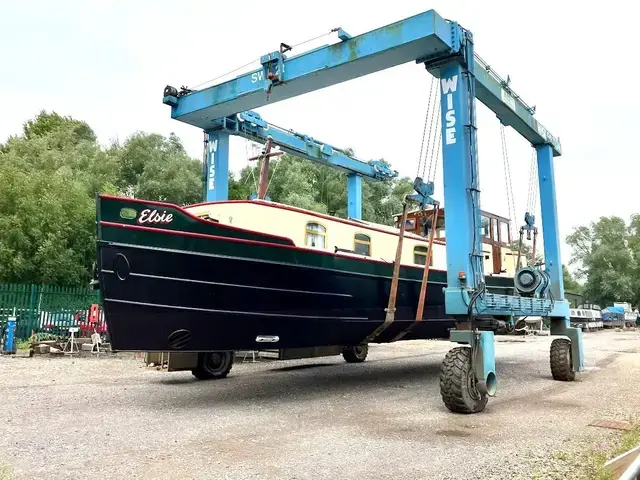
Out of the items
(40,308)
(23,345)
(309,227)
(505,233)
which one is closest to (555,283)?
(505,233)

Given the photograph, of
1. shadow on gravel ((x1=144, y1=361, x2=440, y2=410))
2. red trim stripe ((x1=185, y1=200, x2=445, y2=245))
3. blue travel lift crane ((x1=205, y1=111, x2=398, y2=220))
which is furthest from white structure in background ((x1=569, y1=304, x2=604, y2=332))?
red trim stripe ((x1=185, y1=200, x2=445, y2=245))

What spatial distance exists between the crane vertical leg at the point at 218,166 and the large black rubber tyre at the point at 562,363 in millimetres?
7825

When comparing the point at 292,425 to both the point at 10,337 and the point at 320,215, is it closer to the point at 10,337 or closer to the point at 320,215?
the point at 320,215

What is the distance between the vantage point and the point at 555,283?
1184 cm

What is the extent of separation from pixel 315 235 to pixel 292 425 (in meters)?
3.48

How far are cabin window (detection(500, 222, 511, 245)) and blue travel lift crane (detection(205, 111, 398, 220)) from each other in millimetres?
4459

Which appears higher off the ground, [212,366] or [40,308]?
[40,308]

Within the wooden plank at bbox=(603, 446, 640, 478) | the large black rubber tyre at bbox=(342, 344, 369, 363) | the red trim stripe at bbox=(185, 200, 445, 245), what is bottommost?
the wooden plank at bbox=(603, 446, 640, 478)

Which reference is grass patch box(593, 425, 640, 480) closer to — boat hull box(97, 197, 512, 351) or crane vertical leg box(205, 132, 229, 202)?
boat hull box(97, 197, 512, 351)

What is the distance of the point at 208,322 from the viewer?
24.8 ft

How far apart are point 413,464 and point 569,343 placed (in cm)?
743

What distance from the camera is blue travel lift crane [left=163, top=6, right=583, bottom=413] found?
→ 7.73 meters

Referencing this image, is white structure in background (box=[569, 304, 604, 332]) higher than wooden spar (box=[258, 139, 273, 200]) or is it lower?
lower

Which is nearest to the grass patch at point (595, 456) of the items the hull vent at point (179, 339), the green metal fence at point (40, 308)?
the hull vent at point (179, 339)
